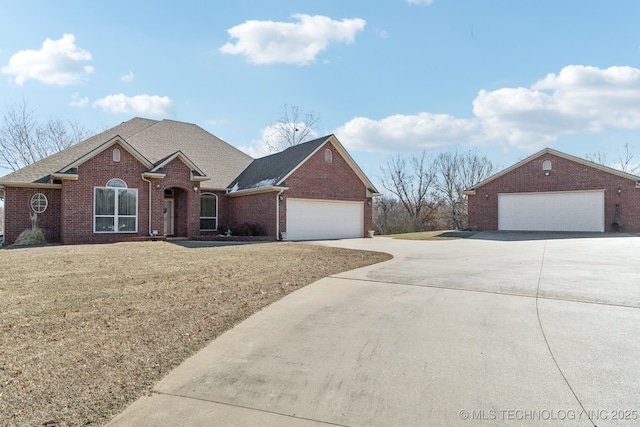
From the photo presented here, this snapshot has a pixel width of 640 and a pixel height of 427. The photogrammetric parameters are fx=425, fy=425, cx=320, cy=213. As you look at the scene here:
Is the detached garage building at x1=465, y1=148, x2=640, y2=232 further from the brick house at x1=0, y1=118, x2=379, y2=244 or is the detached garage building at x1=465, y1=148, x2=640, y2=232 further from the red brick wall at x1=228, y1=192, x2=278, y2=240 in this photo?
the red brick wall at x1=228, y1=192, x2=278, y2=240

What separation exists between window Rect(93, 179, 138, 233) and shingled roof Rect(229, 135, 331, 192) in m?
5.90

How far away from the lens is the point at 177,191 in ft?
73.6

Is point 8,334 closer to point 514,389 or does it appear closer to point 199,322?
point 199,322

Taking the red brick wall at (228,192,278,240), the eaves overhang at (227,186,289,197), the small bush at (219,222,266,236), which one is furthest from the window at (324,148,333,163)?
the small bush at (219,222,266,236)

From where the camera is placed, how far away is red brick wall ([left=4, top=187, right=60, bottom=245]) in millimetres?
18516

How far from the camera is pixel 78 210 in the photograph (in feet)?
60.1

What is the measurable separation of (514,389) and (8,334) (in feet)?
19.2

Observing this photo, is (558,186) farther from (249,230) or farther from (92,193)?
(92,193)

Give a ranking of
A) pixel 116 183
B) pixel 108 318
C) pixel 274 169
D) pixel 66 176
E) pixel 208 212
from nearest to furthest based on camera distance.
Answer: pixel 108 318
pixel 66 176
pixel 116 183
pixel 274 169
pixel 208 212

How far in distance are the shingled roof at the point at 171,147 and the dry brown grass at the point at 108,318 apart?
11.0m

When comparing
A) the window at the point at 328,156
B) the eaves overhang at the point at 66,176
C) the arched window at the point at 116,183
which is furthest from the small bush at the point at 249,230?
the eaves overhang at the point at 66,176

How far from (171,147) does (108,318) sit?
20.4 metres

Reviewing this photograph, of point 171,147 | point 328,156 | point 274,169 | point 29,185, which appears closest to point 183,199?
point 171,147

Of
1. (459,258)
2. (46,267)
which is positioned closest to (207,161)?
(46,267)
